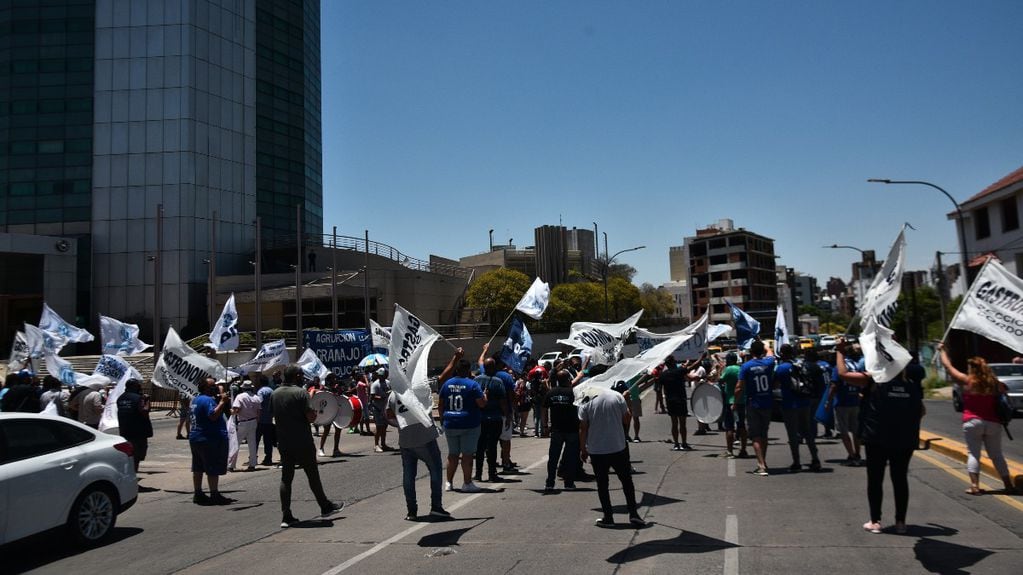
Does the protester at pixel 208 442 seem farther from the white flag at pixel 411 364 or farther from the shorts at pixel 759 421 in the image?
the shorts at pixel 759 421

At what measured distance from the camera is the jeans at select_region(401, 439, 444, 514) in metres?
8.70

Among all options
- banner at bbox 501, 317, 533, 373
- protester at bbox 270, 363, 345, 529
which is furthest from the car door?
banner at bbox 501, 317, 533, 373

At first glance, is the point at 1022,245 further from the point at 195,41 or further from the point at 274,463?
the point at 195,41

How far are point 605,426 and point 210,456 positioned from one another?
5788 millimetres

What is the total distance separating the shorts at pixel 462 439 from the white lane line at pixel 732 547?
343cm

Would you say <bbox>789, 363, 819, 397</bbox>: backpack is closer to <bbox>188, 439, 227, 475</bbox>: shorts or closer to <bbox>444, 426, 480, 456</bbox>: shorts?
<bbox>444, 426, 480, 456</bbox>: shorts

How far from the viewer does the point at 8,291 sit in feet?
183

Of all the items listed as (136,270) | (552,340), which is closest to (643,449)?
(552,340)

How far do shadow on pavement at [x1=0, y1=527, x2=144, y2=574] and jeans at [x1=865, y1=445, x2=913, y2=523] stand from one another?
8.17 metres

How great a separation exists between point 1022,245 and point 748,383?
125 feet

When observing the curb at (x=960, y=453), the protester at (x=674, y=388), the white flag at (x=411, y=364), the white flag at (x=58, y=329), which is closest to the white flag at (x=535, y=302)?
the protester at (x=674, y=388)

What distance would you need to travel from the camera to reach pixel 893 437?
706 cm

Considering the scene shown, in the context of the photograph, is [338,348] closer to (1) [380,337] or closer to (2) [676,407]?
(1) [380,337]

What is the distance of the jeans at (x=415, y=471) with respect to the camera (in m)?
8.70
